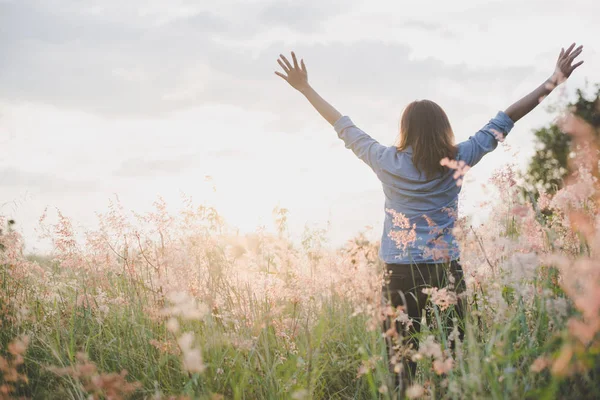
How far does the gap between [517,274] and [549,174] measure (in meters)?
18.8

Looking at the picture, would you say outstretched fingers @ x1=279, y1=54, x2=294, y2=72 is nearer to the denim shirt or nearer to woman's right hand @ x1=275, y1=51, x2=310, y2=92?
woman's right hand @ x1=275, y1=51, x2=310, y2=92

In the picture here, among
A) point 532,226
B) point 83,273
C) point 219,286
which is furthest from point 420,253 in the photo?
point 83,273

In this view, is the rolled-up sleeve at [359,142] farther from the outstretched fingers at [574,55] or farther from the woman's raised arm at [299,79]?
the outstretched fingers at [574,55]

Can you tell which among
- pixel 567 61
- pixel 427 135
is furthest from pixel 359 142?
pixel 567 61

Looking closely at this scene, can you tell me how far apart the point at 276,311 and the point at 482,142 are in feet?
6.39

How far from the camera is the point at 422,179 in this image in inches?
129

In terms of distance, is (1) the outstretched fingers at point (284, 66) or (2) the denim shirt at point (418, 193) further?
(1) the outstretched fingers at point (284, 66)

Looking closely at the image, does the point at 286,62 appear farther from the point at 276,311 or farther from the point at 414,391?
the point at 414,391

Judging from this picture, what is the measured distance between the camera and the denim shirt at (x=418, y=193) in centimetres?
325

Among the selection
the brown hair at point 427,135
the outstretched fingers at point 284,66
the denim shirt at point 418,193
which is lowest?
the denim shirt at point 418,193

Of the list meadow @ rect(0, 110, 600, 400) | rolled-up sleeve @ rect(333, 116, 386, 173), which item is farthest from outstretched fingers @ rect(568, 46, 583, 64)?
rolled-up sleeve @ rect(333, 116, 386, 173)

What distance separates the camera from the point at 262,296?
12.2ft

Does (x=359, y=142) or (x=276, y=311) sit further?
(x=359, y=142)

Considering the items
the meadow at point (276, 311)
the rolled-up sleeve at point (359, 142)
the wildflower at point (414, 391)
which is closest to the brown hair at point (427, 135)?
the rolled-up sleeve at point (359, 142)
